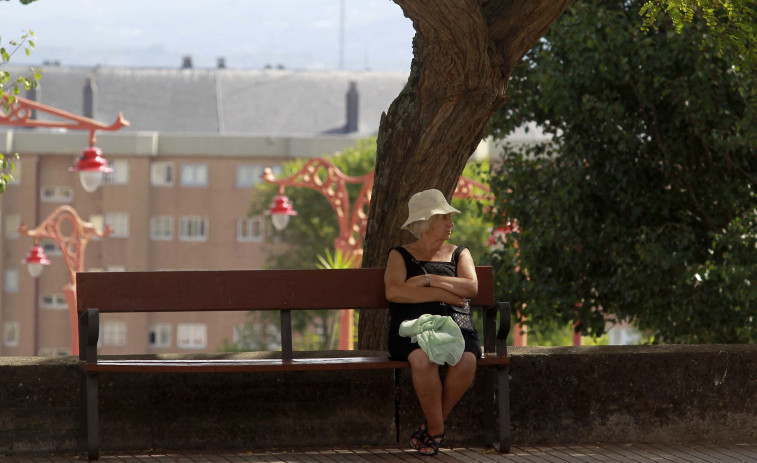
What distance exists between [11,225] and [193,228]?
11.7 m

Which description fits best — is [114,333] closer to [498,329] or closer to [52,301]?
[52,301]

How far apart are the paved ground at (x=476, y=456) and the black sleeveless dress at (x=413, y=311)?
0.53 metres

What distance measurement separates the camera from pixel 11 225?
273ft

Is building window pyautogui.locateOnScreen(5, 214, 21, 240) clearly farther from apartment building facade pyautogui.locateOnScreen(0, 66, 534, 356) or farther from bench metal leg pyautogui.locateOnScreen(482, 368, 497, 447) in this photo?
bench metal leg pyautogui.locateOnScreen(482, 368, 497, 447)

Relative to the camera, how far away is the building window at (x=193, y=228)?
86.5 metres

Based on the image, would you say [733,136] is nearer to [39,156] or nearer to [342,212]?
[342,212]

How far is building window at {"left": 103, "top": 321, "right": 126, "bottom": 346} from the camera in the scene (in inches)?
3372

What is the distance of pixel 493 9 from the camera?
340 inches

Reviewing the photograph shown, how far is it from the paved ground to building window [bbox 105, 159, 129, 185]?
80.5 m

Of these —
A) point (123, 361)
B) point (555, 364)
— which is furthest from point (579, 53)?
point (123, 361)

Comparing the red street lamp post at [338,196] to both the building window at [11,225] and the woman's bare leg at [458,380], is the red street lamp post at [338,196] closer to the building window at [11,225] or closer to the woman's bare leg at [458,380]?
the woman's bare leg at [458,380]

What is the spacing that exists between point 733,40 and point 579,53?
5.09m

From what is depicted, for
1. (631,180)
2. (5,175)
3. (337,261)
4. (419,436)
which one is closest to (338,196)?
(337,261)

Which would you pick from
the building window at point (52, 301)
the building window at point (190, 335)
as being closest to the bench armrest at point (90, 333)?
the building window at point (52, 301)
